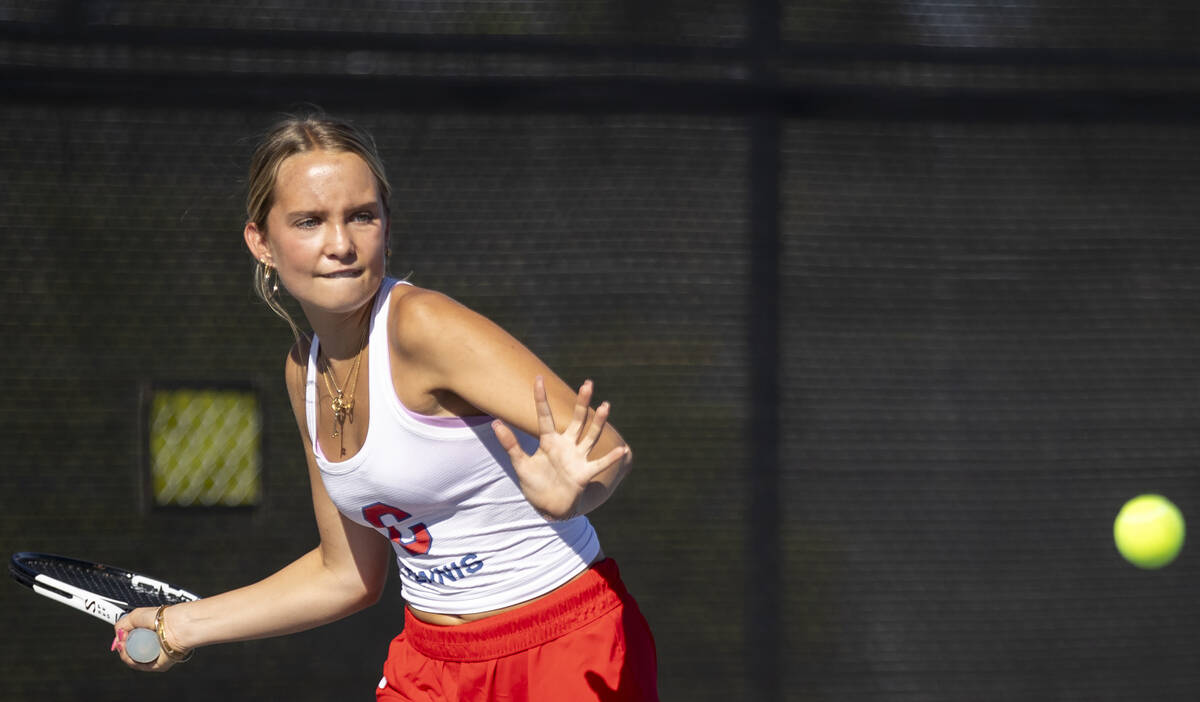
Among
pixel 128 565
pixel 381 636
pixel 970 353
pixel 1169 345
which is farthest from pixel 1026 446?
pixel 128 565

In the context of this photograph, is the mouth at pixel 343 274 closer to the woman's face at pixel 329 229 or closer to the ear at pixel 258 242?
the woman's face at pixel 329 229

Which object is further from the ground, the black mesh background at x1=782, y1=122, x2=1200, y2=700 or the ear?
the ear

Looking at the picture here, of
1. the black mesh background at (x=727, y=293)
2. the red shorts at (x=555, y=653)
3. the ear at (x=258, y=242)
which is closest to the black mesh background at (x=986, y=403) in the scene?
the black mesh background at (x=727, y=293)

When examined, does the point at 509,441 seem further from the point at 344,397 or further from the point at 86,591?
the point at 86,591

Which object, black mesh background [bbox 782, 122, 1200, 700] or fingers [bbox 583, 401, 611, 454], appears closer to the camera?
fingers [bbox 583, 401, 611, 454]

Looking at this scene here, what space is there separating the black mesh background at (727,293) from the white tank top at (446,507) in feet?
4.36

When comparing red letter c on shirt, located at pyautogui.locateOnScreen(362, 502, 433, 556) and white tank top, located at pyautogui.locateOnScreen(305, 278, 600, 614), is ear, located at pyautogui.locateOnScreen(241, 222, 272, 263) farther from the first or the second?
red letter c on shirt, located at pyautogui.locateOnScreen(362, 502, 433, 556)

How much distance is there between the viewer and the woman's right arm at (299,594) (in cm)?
180

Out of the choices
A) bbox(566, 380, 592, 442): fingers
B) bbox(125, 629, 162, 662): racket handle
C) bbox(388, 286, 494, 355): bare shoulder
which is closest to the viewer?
bbox(566, 380, 592, 442): fingers

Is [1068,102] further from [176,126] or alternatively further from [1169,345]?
[176,126]

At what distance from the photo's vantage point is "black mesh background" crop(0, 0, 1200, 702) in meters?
2.94

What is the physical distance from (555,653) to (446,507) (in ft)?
0.83

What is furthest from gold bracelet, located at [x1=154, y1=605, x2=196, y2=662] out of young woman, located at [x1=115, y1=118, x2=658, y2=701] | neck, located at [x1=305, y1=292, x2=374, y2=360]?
neck, located at [x1=305, y1=292, x2=374, y2=360]

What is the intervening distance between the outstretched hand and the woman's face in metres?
0.33
